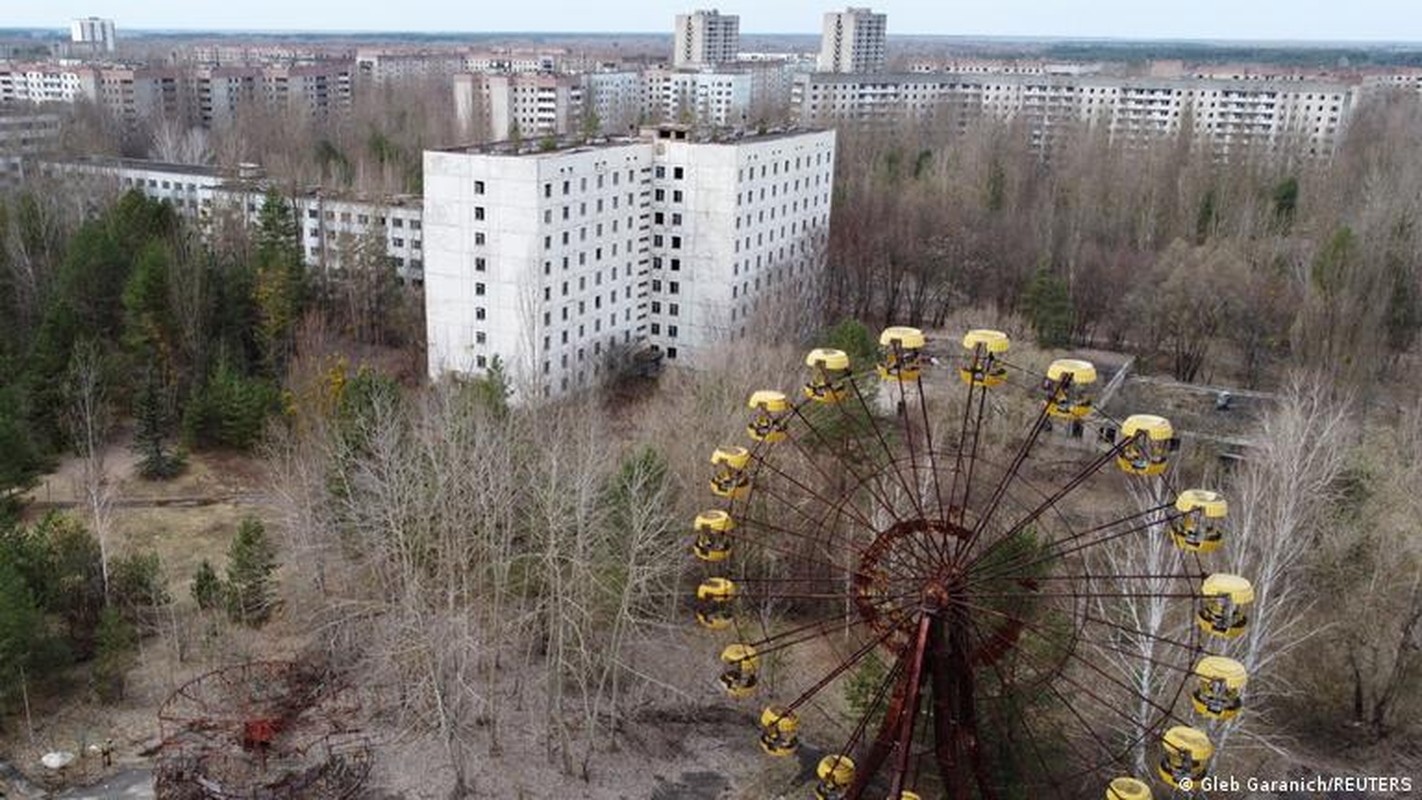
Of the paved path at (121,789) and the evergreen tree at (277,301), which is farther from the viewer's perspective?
the evergreen tree at (277,301)

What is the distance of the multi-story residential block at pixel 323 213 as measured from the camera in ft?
140

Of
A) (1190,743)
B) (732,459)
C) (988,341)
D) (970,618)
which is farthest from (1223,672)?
(732,459)

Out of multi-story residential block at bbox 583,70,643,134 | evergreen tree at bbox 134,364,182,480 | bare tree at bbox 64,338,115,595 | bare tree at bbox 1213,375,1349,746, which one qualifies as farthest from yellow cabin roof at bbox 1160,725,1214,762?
multi-story residential block at bbox 583,70,643,134

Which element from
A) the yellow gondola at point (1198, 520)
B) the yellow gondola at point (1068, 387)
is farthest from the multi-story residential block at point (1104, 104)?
the yellow gondola at point (1198, 520)

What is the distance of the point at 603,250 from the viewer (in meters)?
35.9

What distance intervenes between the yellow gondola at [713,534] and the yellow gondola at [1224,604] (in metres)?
5.61

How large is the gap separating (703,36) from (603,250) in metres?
106

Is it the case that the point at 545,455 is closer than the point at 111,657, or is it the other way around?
the point at 111,657

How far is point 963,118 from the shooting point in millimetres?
83562

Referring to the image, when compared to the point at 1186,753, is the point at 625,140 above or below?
Answer: above

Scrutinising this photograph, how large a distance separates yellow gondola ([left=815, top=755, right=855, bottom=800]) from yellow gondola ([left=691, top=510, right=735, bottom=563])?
3017 millimetres

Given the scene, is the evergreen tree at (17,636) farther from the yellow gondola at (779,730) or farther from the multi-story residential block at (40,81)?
the multi-story residential block at (40,81)

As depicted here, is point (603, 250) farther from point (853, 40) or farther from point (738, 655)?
point (853, 40)

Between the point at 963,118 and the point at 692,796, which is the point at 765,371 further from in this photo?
the point at 963,118
